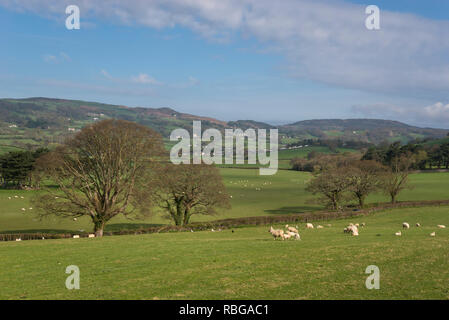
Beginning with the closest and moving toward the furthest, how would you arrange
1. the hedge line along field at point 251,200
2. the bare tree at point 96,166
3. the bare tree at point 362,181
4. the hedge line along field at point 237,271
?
the hedge line along field at point 237,271
the bare tree at point 96,166
the hedge line along field at point 251,200
the bare tree at point 362,181

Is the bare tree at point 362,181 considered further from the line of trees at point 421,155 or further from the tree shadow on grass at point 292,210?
the line of trees at point 421,155

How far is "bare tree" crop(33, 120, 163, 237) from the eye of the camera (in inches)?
1470

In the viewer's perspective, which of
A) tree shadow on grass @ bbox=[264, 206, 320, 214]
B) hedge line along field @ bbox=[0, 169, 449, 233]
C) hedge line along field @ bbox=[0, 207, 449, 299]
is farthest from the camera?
tree shadow on grass @ bbox=[264, 206, 320, 214]

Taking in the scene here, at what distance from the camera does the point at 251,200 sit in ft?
274

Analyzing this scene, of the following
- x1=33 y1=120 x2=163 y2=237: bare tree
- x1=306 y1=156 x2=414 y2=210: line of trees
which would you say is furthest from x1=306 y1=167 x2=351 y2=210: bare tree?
Result: x1=33 y1=120 x2=163 y2=237: bare tree

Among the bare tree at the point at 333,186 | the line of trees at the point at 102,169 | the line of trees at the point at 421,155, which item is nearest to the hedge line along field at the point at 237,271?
the line of trees at the point at 102,169

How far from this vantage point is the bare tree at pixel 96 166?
37.3m

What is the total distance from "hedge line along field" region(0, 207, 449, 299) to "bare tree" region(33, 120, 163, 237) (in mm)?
14877

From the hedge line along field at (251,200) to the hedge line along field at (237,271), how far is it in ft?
82.1

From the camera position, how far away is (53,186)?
9444cm

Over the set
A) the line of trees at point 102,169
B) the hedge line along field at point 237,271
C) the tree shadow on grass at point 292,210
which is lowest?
the tree shadow on grass at point 292,210

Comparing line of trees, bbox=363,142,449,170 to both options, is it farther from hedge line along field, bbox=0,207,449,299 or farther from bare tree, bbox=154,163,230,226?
hedge line along field, bbox=0,207,449,299
